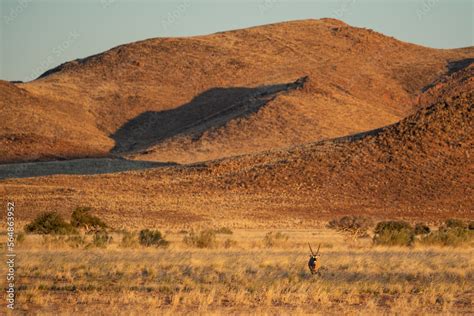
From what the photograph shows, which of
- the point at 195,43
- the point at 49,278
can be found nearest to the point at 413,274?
the point at 49,278

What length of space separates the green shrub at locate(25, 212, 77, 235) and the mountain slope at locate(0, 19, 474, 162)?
46899mm

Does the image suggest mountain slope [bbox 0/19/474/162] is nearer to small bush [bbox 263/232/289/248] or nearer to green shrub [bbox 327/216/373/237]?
green shrub [bbox 327/216/373/237]

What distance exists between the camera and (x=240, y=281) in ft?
64.3

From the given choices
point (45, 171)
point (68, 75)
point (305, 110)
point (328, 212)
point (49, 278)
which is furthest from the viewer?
point (68, 75)

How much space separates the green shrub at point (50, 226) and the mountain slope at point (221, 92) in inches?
1846

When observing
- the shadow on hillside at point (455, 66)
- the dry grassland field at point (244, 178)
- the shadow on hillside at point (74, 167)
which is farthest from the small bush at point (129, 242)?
the shadow on hillside at point (455, 66)

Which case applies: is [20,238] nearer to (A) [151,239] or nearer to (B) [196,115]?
(A) [151,239]

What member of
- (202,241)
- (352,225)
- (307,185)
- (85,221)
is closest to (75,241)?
(202,241)

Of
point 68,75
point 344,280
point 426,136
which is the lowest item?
point 344,280

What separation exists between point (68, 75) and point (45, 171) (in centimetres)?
5351

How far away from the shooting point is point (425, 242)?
31453mm

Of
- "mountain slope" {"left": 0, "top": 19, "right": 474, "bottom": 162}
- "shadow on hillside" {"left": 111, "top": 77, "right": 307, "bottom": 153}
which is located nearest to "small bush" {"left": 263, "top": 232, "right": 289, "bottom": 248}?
"mountain slope" {"left": 0, "top": 19, "right": 474, "bottom": 162}

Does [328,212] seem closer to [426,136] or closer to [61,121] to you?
[426,136]

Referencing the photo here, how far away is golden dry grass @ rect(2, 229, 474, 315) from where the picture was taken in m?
16.5
